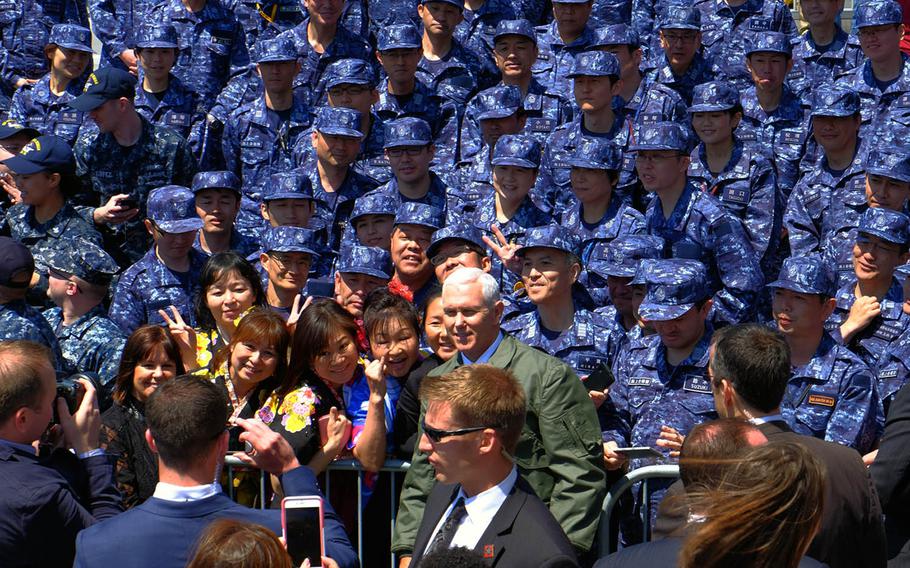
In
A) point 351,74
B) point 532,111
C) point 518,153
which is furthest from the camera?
point 532,111

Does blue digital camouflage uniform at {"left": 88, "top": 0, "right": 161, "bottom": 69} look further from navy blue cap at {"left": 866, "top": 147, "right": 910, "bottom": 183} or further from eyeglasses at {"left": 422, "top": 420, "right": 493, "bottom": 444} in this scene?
eyeglasses at {"left": 422, "top": 420, "right": 493, "bottom": 444}

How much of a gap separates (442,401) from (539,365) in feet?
3.18

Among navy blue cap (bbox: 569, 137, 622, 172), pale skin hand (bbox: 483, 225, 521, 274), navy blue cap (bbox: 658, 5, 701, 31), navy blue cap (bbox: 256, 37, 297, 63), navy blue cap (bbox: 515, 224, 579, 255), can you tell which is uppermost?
navy blue cap (bbox: 658, 5, 701, 31)

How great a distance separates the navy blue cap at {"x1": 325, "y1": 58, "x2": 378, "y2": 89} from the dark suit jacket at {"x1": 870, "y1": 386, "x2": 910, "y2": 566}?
538cm

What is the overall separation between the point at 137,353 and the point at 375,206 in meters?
2.62

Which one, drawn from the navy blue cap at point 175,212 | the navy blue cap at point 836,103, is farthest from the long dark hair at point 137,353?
the navy blue cap at point 836,103

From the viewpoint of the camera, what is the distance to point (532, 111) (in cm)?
981

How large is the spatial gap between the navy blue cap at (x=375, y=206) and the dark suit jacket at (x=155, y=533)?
159 inches

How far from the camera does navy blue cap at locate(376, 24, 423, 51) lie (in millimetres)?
9625

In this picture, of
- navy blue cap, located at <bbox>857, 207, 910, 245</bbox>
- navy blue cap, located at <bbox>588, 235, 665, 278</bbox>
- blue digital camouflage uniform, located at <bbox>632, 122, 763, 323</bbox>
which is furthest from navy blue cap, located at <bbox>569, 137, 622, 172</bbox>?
navy blue cap, located at <bbox>857, 207, 910, 245</bbox>

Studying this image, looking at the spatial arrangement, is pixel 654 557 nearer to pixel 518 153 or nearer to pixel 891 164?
pixel 518 153

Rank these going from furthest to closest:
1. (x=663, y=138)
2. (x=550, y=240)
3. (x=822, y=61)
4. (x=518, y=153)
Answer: (x=822, y=61)
(x=518, y=153)
(x=663, y=138)
(x=550, y=240)

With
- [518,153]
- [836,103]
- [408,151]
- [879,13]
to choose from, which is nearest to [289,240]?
[408,151]

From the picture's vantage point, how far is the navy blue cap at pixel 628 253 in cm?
725
